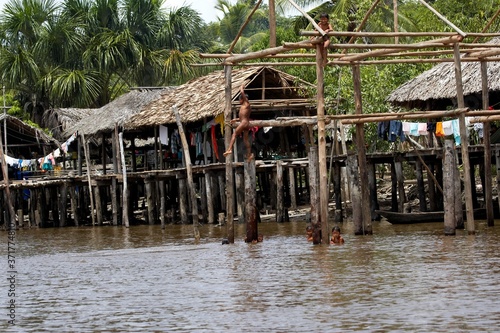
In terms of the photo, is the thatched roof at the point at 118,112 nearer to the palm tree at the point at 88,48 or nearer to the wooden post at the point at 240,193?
the wooden post at the point at 240,193

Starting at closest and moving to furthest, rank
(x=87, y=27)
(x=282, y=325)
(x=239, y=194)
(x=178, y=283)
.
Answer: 1. (x=282, y=325)
2. (x=178, y=283)
3. (x=239, y=194)
4. (x=87, y=27)

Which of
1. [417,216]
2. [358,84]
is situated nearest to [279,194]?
[417,216]

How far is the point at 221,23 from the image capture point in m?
55.8

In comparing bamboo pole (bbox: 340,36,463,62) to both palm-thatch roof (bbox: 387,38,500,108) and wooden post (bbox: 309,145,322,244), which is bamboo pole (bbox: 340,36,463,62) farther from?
palm-thatch roof (bbox: 387,38,500,108)

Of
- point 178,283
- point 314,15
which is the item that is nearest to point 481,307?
point 178,283

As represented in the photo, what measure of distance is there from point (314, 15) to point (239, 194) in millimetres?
12515

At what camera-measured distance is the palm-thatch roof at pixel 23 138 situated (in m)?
32.6

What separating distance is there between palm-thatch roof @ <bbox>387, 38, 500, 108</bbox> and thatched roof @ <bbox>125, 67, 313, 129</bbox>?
2984 millimetres

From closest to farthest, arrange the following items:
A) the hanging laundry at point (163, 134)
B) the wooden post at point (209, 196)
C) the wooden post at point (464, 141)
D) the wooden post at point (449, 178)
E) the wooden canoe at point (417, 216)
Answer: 1. the wooden post at point (464, 141)
2. the wooden post at point (449, 178)
3. the wooden canoe at point (417, 216)
4. the wooden post at point (209, 196)
5. the hanging laundry at point (163, 134)

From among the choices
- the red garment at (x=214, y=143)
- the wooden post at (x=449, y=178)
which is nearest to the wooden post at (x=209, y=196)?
the red garment at (x=214, y=143)

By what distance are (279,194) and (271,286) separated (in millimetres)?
11572

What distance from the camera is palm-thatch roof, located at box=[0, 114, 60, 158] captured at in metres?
32.6

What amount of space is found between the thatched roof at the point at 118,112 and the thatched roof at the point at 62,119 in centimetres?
322

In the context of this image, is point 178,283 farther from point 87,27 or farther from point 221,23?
point 221,23
